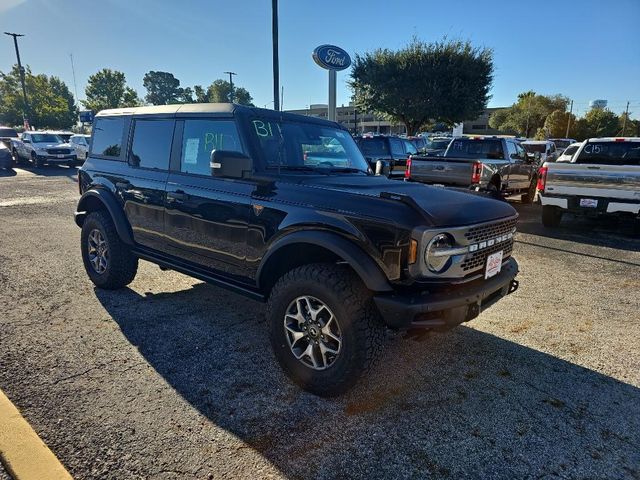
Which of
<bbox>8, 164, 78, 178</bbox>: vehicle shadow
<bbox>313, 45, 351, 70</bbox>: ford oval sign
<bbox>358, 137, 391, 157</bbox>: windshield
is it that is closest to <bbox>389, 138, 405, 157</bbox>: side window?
<bbox>358, 137, 391, 157</bbox>: windshield

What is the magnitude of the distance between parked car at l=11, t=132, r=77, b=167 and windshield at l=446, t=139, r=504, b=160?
18.5m

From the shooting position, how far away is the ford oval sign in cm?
1329

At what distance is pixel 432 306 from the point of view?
250cm

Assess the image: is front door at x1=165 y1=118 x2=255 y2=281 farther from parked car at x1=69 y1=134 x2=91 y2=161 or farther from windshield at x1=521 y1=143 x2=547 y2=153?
parked car at x1=69 y1=134 x2=91 y2=161

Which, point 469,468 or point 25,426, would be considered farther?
point 25,426

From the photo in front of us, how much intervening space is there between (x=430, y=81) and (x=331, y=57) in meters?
14.6

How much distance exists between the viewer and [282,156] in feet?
11.4

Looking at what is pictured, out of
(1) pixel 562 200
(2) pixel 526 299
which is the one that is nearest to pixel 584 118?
(1) pixel 562 200

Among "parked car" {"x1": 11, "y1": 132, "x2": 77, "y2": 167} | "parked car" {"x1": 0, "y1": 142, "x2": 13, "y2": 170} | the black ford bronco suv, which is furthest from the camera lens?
"parked car" {"x1": 11, "y1": 132, "x2": 77, "y2": 167}

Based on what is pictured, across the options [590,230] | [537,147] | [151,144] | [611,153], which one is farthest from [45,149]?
[537,147]

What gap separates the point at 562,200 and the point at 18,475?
9.05 m

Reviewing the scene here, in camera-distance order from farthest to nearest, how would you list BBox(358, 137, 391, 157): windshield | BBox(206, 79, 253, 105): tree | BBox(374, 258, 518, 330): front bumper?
BBox(206, 79, 253, 105): tree, BBox(358, 137, 391, 157): windshield, BBox(374, 258, 518, 330): front bumper

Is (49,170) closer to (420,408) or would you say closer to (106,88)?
(420,408)

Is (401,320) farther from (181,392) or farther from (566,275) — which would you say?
(566,275)
